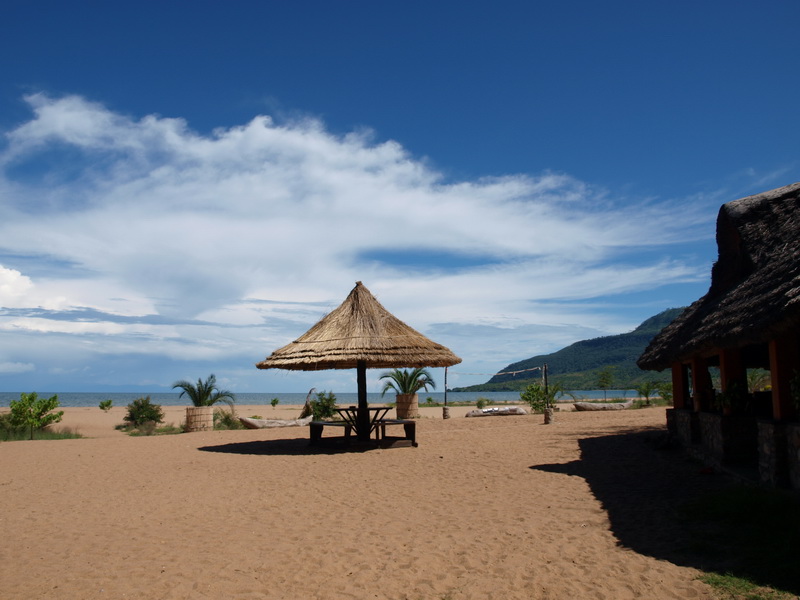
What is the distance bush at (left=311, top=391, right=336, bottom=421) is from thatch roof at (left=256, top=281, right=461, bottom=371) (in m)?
6.55

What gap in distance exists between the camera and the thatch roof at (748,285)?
19.0 ft

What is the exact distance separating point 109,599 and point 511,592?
272 cm

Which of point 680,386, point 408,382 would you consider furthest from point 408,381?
point 680,386

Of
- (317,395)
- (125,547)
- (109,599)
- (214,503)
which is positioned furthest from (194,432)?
(109,599)

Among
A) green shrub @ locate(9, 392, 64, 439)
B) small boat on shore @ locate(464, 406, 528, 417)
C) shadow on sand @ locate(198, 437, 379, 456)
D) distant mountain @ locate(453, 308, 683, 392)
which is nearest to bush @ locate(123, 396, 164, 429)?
green shrub @ locate(9, 392, 64, 439)

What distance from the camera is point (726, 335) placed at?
21.5 ft

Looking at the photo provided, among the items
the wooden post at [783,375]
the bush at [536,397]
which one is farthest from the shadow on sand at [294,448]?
the bush at [536,397]

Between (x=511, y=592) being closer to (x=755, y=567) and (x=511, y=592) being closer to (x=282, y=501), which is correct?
(x=755, y=567)

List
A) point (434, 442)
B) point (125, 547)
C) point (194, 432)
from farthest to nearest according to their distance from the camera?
1. point (194, 432)
2. point (434, 442)
3. point (125, 547)

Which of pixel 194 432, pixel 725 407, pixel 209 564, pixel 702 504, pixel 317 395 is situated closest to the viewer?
pixel 209 564

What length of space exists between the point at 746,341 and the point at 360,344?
22.5 feet

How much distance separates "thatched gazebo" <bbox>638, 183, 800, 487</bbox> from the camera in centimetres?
606

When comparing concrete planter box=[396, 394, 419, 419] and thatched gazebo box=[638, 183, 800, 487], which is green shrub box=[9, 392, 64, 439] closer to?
concrete planter box=[396, 394, 419, 419]

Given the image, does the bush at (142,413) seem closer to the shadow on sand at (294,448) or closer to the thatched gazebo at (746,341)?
the shadow on sand at (294,448)
